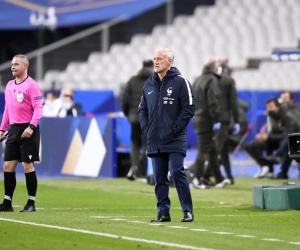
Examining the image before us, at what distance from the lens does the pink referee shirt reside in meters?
13.7

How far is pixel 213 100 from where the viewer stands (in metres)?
18.3

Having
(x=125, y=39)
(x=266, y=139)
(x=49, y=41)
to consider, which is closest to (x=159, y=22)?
(x=125, y=39)

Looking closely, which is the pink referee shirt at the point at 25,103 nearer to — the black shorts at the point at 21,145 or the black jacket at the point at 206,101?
A: the black shorts at the point at 21,145

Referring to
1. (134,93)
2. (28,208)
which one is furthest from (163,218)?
(134,93)

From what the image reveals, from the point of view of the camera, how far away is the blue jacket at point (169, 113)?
39.9 ft

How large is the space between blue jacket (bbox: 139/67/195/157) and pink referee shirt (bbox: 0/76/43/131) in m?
1.99

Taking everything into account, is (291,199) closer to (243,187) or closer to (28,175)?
(28,175)

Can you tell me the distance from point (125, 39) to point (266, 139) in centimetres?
1555

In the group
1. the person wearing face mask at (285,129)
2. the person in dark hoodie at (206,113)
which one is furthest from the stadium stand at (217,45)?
the person in dark hoodie at (206,113)

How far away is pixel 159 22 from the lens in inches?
1462

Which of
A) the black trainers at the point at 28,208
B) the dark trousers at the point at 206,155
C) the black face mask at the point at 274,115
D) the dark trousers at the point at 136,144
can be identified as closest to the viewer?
the black trainers at the point at 28,208

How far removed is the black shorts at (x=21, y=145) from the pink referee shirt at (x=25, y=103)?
104 mm

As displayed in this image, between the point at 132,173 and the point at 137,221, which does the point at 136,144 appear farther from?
the point at 137,221

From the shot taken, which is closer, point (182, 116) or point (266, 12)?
point (182, 116)
